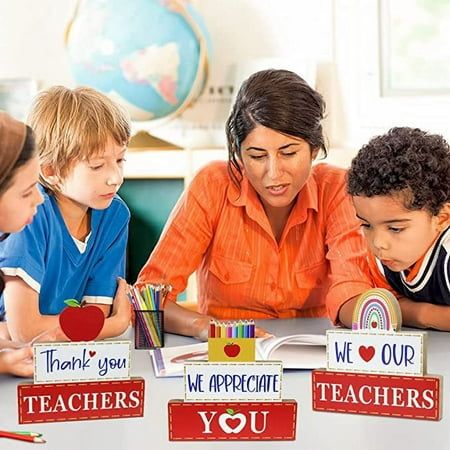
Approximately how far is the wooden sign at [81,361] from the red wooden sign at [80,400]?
12mm

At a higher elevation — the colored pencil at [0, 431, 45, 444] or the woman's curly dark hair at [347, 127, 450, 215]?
the woman's curly dark hair at [347, 127, 450, 215]

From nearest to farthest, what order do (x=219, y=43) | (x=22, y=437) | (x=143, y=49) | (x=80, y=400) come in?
1. (x=22, y=437)
2. (x=80, y=400)
3. (x=143, y=49)
4. (x=219, y=43)

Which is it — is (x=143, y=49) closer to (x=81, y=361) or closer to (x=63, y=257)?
(x=63, y=257)

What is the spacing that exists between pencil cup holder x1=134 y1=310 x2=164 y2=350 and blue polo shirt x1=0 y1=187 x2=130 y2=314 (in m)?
0.19

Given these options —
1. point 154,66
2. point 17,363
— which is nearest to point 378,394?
point 17,363

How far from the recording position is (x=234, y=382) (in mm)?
1338

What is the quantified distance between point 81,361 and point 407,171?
706 mm

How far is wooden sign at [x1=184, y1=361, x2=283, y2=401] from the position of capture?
4.35 feet

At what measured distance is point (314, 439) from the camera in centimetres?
131

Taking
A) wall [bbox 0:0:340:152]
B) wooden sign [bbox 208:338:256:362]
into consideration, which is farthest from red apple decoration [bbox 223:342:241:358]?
wall [bbox 0:0:340:152]

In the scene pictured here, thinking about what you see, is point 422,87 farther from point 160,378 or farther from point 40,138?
point 160,378

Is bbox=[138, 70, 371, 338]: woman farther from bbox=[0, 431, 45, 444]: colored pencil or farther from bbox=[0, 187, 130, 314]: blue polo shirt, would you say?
bbox=[0, 431, 45, 444]: colored pencil

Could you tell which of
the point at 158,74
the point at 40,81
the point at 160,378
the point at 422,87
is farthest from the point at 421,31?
the point at 160,378

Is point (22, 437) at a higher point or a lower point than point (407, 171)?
lower
